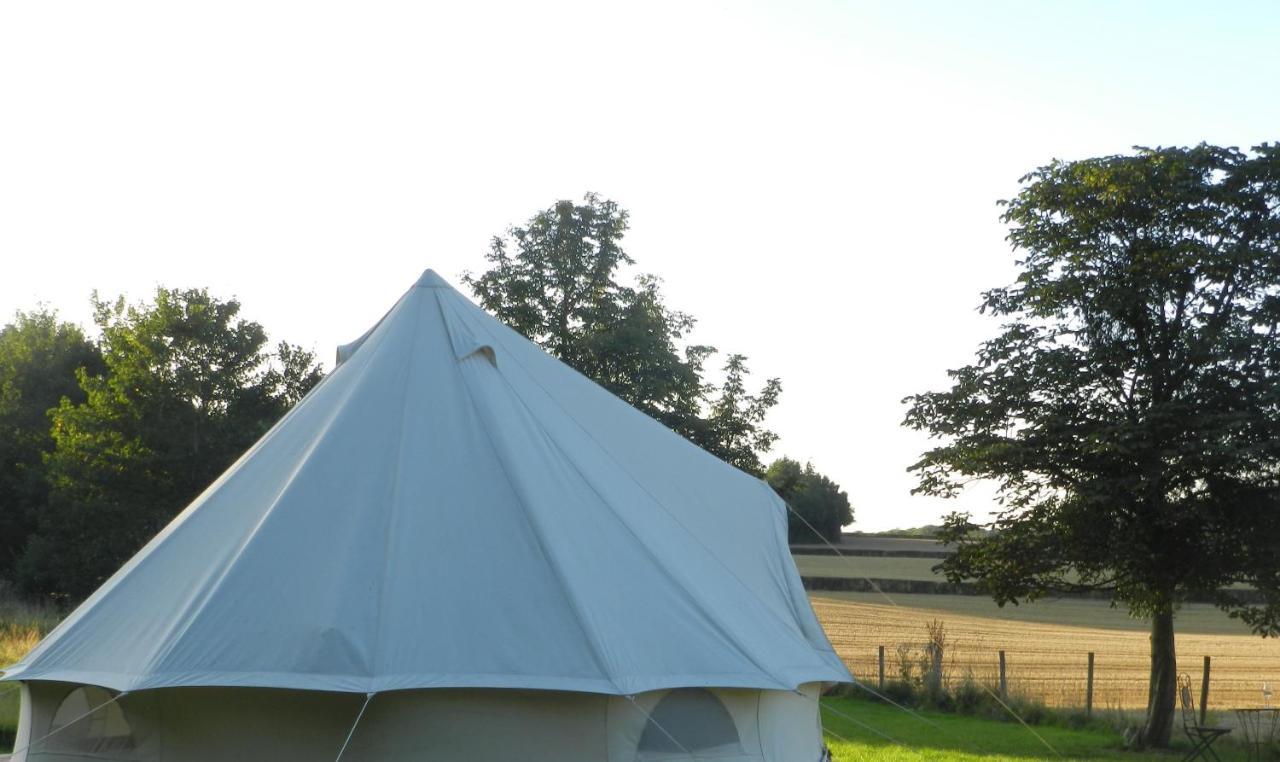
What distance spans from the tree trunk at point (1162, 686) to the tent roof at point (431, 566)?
29.5 ft

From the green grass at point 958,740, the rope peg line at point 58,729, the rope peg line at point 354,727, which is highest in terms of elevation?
the rope peg line at point 354,727

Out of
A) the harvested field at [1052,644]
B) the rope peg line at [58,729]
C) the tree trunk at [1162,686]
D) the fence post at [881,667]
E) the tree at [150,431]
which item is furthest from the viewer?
the tree at [150,431]

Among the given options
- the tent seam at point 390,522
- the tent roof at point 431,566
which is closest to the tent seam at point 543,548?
the tent roof at point 431,566

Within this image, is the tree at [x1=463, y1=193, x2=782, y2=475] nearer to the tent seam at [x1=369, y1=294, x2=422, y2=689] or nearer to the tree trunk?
the tree trunk

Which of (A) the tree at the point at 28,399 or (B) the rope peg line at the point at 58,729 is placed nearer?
(B) the rope peg line at the point at 58,729

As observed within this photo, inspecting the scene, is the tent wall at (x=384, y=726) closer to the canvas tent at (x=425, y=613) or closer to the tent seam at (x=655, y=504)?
the canvas tent at (x=425, y=613)

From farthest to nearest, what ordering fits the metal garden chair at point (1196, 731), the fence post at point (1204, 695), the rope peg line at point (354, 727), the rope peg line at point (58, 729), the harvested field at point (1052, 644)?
the harvested field at point (1052, 644) → the fence post at point (1204, 695) → the metal garden chair at point (1196, 731) → the rope peg line at point (58, 729) → the rope peg line at point (354, 727)

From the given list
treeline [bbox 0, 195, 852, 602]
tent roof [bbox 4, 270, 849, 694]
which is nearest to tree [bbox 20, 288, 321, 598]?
treeline [bbox 0, 195, 852, 602]

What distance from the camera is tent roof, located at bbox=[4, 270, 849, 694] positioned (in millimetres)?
5492

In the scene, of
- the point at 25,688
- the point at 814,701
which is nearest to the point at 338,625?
the point at 25,688

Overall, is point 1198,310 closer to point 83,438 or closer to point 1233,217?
point 1233,217

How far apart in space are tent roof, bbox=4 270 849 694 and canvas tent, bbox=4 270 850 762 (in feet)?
0.04

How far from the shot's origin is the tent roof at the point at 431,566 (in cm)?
549

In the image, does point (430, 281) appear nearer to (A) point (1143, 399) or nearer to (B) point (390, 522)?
(B) point (390, 522)
